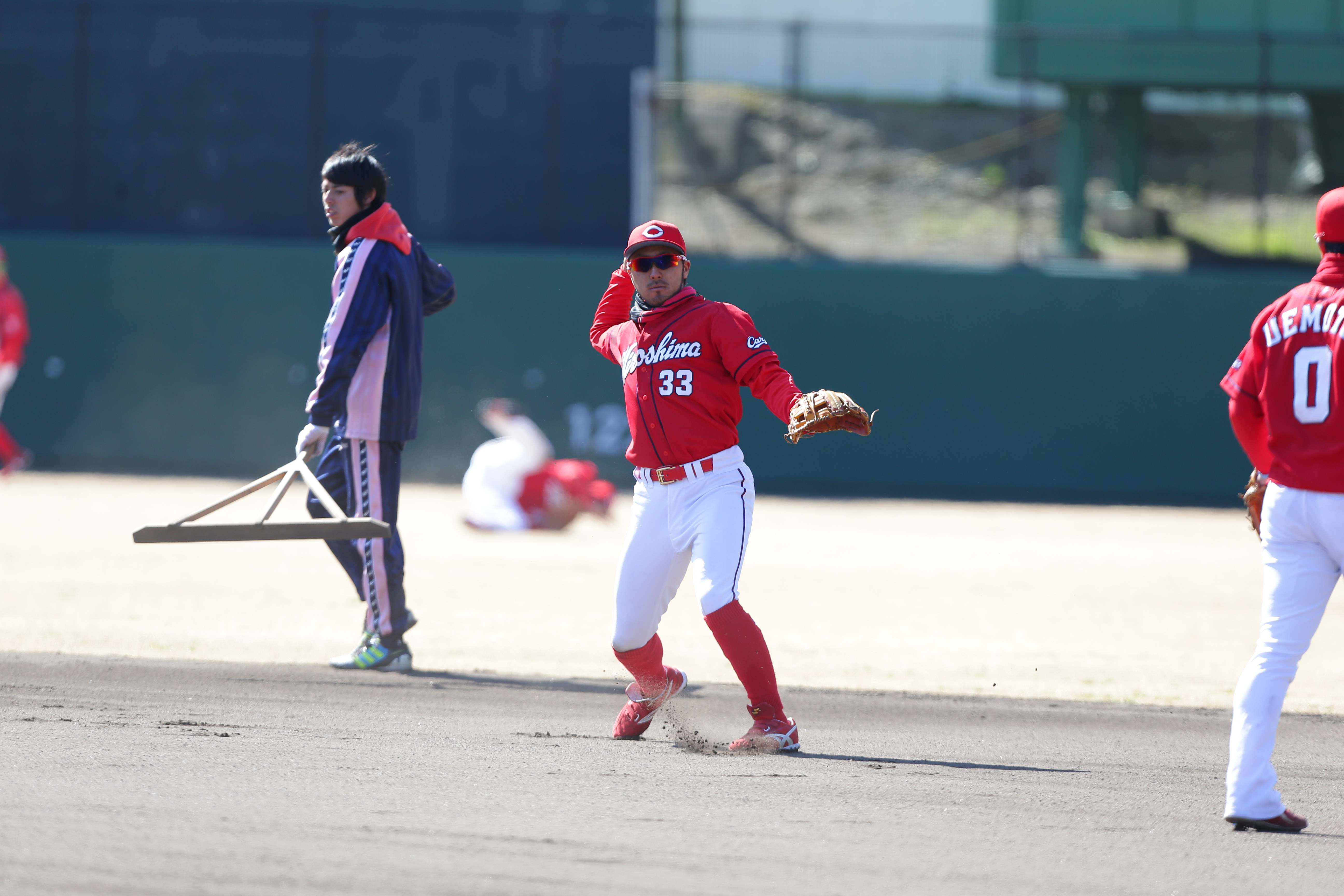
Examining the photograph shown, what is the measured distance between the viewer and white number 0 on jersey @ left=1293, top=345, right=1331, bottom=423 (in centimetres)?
422

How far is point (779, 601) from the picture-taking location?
29.6ft

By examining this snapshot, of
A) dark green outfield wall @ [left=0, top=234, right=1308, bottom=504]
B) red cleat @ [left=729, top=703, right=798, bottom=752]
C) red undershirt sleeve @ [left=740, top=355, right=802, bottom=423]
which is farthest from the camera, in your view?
dark green outfield wall @ [left=0, top=234, right=1308, bottom=504]

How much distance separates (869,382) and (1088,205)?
13.7 ft

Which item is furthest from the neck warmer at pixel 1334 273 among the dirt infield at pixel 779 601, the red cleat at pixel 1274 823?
the dirt infield at pixel 779 601

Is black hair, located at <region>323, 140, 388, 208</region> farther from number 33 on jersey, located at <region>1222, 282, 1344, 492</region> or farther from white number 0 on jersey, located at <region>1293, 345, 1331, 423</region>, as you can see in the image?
white number 0 on jersey, located at <region>1293, 345, 1331, 423</region>

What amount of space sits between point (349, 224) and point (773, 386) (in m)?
2.65

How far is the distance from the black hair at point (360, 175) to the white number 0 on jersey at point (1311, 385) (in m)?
4.11

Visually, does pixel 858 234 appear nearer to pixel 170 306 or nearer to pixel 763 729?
pixel 170 306

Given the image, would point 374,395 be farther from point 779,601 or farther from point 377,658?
point 779,601

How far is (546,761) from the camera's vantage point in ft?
16.2

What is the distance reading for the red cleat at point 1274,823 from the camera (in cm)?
428

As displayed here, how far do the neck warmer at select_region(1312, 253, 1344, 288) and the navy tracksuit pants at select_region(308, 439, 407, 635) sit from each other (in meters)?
4.01

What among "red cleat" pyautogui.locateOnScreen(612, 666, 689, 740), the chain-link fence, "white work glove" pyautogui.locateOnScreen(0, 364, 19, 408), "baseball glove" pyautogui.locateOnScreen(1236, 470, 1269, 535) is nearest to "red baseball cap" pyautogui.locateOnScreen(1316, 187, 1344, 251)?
"baseball glove" pyautogui.locateOnScreen(1236, 470, 1269, 535)

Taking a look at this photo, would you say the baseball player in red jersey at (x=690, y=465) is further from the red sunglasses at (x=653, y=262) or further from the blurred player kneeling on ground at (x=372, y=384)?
the blurred player kneeling on ground at (x=372, y=384)
